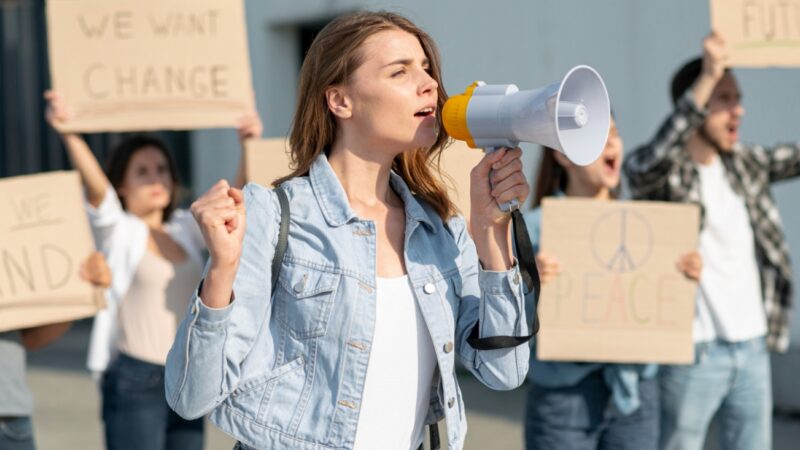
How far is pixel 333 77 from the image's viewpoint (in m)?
2.59

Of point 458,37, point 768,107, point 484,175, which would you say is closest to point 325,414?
point 484,175

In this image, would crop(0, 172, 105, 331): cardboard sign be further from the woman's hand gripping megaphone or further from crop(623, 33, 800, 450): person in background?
the woman's hand gripping megaphone

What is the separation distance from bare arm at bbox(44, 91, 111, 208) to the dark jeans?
0.63 m

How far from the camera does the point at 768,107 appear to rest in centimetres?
695

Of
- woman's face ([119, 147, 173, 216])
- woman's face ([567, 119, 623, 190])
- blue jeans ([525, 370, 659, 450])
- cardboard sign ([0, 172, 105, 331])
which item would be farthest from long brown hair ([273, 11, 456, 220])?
woman's face ([119, 147, 173, 216])

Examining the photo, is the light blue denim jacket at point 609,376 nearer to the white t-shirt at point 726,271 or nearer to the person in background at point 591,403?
the person in background at point 591,403

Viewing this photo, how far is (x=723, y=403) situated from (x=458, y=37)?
4.34 meters

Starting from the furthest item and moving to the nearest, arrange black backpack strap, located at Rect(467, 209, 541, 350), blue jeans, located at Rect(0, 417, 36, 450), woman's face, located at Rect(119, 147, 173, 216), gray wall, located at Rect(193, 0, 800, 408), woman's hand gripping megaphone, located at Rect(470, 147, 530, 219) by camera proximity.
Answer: gray wall, located at Rect(193, 0, 800, 408) < woman's face, located at Rect(119, 147, 173, 216) < blue jeans, located at Rect(0, 417, 36, 450) < black backpack strap, located at Rect(467, 209, 541, 350) < woman's hand gripping megaphone, located at Rect(470, 147, 530, 219)

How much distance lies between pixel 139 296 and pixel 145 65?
866 millimetres

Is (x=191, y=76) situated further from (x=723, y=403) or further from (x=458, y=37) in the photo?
(x=458, y=37)

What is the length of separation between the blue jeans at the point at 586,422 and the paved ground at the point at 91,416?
234 centimetres

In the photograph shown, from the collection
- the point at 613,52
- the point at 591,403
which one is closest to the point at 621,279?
the point at 591,403

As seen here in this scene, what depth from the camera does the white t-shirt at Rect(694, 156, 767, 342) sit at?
4359mm

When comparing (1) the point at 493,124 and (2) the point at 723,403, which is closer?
(1) the point at 493,124
